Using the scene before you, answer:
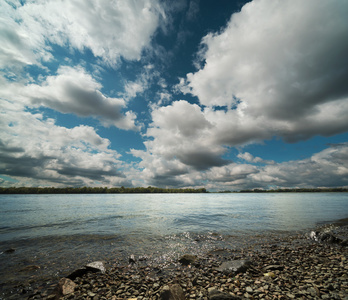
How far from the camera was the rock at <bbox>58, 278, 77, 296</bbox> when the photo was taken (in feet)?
24.0

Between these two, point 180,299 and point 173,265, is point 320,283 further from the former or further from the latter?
point 173,265

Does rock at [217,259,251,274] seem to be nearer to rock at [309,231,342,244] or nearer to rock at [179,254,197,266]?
rock at [179,254,197,266]

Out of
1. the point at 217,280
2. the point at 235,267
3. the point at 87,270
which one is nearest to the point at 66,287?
the point at 87,270

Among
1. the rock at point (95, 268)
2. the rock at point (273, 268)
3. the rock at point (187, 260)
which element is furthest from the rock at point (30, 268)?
the rock at point (273, 268)

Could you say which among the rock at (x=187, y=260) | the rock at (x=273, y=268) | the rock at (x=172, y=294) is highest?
the rock at (x=172, y=294)

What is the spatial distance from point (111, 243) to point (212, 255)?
9.42 metres

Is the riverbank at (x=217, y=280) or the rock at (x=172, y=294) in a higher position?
the rock at (x=172, y=294)

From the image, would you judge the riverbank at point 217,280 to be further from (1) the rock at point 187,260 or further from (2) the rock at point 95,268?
(2) the rock at point 95,268

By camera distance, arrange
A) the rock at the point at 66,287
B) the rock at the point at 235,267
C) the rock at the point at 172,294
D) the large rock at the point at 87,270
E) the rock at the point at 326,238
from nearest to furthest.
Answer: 1. the rock at the point at 172,294
2. the rock at the point at 66,287
3. the large rock at the point at 87,270
4. the rock at the point at 235,267
5. the rock at the point at 326,238

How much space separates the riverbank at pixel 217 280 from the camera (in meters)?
6.93

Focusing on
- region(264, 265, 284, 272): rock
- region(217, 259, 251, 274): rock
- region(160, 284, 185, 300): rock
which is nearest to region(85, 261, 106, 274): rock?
region(160, 284, 185, 300): rock

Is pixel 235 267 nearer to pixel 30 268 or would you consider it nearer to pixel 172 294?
pixel 172 294

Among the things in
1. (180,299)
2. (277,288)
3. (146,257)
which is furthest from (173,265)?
(277,288)

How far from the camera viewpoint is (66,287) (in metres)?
7.54
